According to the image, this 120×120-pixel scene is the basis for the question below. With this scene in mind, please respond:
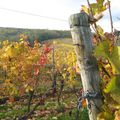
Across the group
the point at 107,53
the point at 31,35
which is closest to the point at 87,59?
the point at 107,53

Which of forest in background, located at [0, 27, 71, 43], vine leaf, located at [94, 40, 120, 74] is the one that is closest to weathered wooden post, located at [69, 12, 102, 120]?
vine leaf, located at [94, 40, 120, 74]

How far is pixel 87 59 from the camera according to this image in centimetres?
306

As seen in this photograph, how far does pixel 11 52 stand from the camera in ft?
48.2

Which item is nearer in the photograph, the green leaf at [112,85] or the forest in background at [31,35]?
the green leaf at [112,85]

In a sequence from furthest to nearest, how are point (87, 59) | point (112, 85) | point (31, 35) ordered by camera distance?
point (31, 35), point (87, 59), point (112, 85)

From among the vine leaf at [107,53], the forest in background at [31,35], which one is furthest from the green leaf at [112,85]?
the forest in background at [31,35]

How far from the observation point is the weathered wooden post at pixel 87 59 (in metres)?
3.04

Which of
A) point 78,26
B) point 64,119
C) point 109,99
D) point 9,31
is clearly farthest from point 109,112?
point 9,31

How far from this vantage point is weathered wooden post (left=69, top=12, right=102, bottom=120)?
304 cm

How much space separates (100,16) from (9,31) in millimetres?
78460

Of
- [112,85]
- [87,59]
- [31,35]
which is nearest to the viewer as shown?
[112,85]

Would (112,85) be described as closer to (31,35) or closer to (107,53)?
(107,53)

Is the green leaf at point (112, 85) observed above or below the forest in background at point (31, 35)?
below

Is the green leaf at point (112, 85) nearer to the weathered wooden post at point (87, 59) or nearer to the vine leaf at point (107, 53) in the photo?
the vine leaf at point (107, 53)
